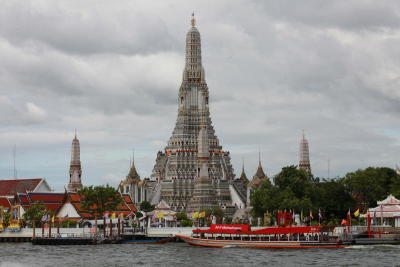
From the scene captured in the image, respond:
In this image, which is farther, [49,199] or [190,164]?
[190,164]

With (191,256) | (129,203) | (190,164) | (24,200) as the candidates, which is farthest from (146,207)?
(191,256)

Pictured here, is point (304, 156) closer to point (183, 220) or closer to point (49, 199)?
point (183, 220)

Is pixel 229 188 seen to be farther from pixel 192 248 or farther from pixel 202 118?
pixel 192 248

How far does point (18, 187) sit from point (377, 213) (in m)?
74.7

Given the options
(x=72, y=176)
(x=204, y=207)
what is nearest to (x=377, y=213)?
(x=204, y=207)

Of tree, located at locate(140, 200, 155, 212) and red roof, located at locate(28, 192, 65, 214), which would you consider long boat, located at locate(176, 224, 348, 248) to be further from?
tree, located at locate(140, 200, 155, 212)

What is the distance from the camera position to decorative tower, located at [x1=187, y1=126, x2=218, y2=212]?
169125mm

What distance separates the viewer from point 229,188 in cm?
18588

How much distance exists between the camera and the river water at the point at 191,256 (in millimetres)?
88500

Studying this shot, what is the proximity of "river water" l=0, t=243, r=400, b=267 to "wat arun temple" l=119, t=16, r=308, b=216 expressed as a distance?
2687 inches

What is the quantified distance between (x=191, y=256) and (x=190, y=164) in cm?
8841

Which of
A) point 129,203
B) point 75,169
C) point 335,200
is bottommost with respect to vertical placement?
point 335,200

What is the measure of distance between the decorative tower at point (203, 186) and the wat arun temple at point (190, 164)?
187cm

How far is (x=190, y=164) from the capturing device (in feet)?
609
